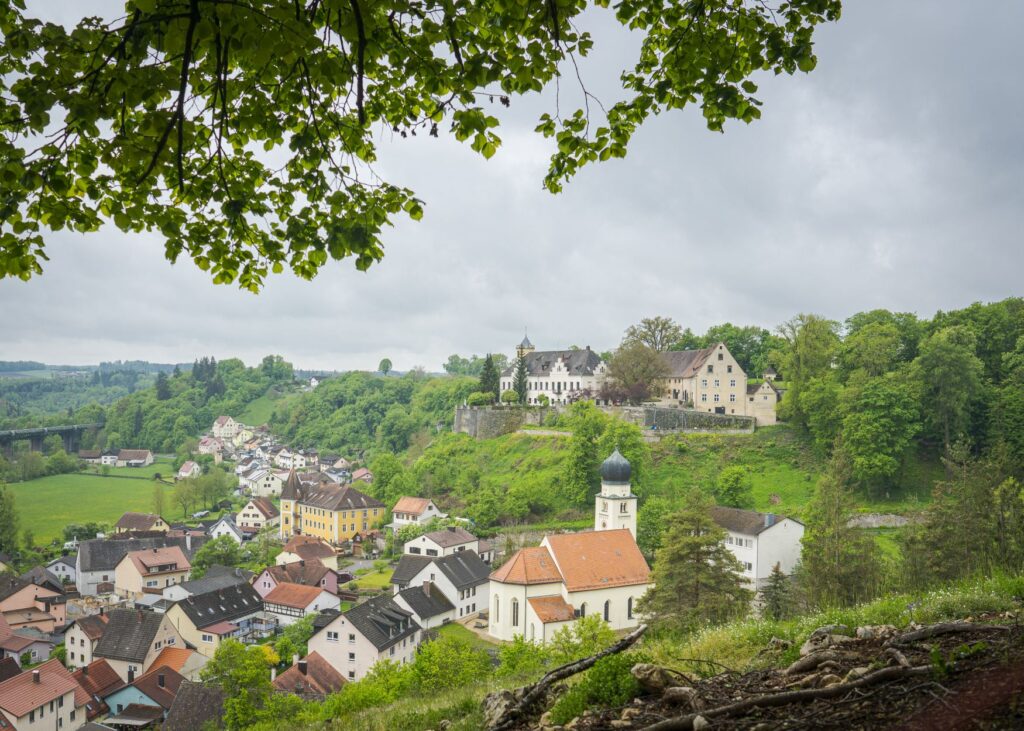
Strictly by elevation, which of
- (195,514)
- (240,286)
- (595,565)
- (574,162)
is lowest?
(195,514)

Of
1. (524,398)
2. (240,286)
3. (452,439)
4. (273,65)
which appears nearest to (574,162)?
(273,65)

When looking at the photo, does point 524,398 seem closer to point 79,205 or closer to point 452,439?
point 452,439

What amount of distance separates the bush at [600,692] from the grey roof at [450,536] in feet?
153

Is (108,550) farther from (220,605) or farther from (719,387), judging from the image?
(719,387)

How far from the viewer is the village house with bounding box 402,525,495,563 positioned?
5062 centimetres

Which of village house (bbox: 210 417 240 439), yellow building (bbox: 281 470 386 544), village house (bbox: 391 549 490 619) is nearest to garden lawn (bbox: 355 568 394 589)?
village house (bbox: 391 549 490 619)

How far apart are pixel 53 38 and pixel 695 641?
8636 millimetres

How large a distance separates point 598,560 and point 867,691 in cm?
3243

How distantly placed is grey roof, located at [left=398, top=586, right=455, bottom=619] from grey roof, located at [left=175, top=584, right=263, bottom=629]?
36.8 ft

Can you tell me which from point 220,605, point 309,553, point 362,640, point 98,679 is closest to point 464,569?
point 362,640

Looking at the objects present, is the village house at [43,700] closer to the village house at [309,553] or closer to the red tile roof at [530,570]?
the red tile roof at [530,570]

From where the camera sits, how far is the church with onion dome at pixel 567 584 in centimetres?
3366

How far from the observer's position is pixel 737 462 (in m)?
50.8

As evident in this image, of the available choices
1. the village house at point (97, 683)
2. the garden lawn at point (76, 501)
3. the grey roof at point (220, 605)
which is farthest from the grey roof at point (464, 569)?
the garden lawn at point (76, 501)
